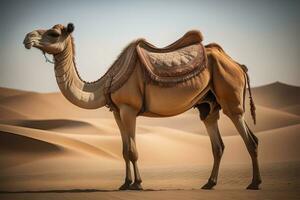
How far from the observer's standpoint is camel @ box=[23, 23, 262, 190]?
668cm

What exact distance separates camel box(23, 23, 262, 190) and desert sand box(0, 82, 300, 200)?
2.55ft

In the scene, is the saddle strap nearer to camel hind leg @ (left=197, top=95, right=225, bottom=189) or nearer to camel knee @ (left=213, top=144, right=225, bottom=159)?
camel hind leg @ (left=197, top=95, right=225, bottom=189)

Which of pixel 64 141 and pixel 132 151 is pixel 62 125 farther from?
pixel 132 151

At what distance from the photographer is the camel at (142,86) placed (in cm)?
668

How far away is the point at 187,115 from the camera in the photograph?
32250 mm

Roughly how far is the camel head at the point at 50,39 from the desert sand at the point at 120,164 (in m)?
1.94

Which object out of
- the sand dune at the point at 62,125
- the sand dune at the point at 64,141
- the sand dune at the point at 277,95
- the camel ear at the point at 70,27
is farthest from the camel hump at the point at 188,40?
the sand dune at the point at 277,95

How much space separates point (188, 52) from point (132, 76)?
92cm

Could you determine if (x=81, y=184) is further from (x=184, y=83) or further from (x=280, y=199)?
(x=280, y=199)

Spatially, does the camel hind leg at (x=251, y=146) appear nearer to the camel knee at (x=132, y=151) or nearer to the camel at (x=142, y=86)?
the camel at (x=142, y=86)

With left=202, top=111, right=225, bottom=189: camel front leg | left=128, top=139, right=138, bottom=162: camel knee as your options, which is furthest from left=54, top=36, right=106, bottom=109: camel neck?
left=202, top=111, right=225, bottom=189: camel front leg

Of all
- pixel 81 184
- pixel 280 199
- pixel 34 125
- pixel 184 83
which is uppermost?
pixel 184 83

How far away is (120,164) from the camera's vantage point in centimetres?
1288

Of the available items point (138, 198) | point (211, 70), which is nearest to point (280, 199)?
point (138, 198)
